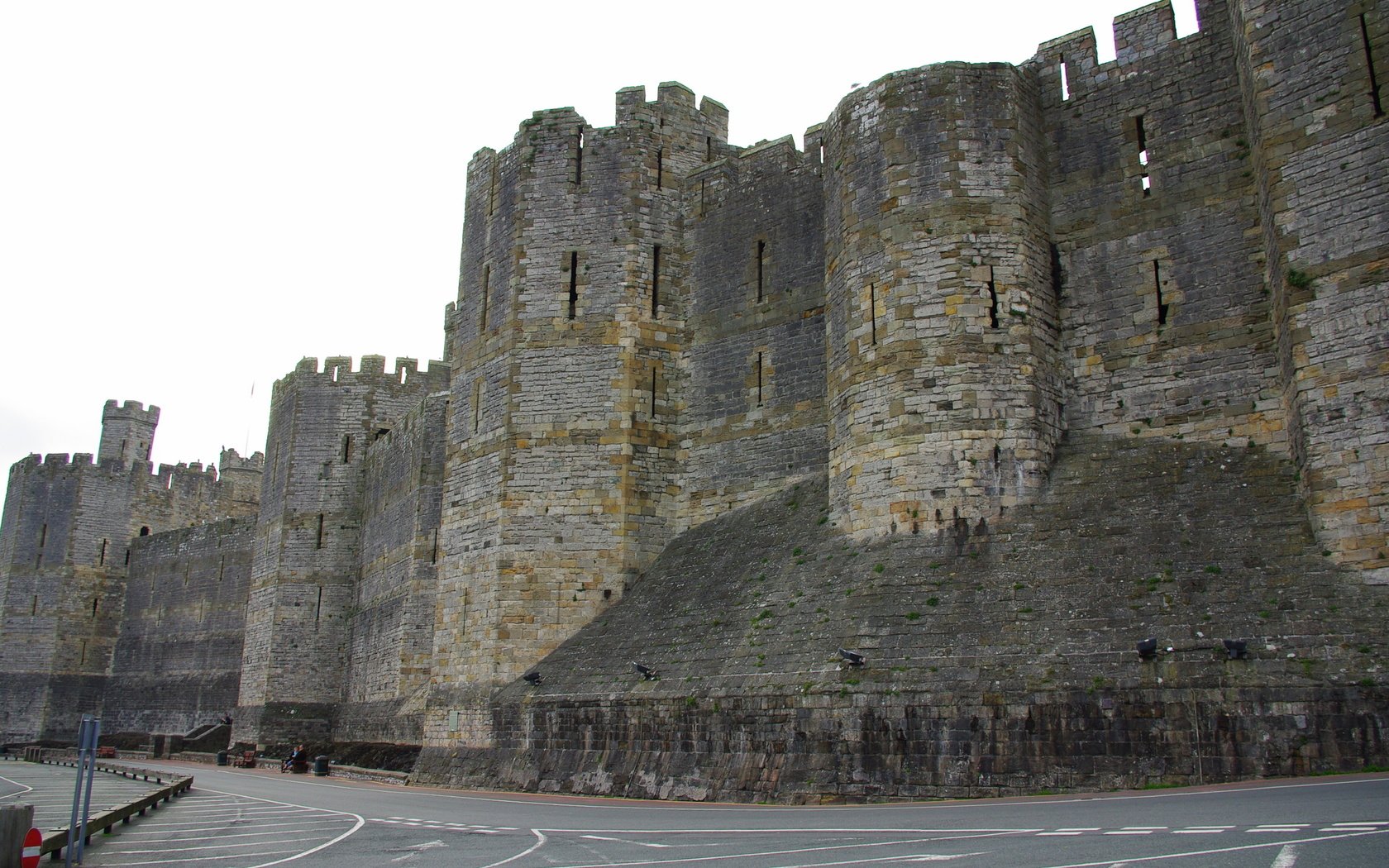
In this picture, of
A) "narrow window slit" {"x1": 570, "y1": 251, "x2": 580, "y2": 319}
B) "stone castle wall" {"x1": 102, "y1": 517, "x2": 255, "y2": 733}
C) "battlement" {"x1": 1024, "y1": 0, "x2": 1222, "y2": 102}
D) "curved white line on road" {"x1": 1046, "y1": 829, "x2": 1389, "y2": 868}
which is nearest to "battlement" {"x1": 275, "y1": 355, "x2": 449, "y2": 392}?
"stone castle wall" {"x1": 102, "y1": 517, "x2": 255, "y2": 733}

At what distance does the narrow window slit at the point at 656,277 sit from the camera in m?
22.5

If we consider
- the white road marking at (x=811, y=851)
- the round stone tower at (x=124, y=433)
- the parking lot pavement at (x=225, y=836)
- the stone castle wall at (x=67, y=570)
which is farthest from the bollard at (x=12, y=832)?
the round stone tower at (x=124, y=433)

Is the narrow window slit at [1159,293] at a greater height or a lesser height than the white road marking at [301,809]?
greater

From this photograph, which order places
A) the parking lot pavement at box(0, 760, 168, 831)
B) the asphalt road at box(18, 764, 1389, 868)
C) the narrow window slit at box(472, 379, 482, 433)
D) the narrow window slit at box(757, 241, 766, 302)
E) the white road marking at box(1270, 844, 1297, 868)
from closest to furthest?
the white road marking at box(1270, 844, 1297, 868) → the asphalt road at box(18, 764, 1389, 868) → the parking lot pavement at box(0, 760, 168, 831) → the narrow window slit at box(757, 241, 766, 302) → the narrow window slit at box(472, 379, 482, 433)

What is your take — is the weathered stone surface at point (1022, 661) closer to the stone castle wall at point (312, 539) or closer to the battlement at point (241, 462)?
the stone castle wall at point (312, 539)

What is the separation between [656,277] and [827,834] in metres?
14.7

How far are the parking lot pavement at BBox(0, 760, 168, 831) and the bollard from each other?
2321 mm

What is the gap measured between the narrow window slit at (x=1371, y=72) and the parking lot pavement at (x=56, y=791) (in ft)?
54.4

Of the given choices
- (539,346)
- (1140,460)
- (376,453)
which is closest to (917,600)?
(1140,460)

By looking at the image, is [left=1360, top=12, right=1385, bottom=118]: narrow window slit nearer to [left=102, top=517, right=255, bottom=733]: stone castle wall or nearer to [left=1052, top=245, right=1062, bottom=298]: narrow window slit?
[left=1052, top=245, right=1062, bottom=298]: narrow window slit

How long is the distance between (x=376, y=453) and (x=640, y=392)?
15564 millimetres

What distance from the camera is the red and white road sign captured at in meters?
7.95

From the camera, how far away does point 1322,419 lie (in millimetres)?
13625

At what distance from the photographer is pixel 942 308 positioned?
1681 centimetres
